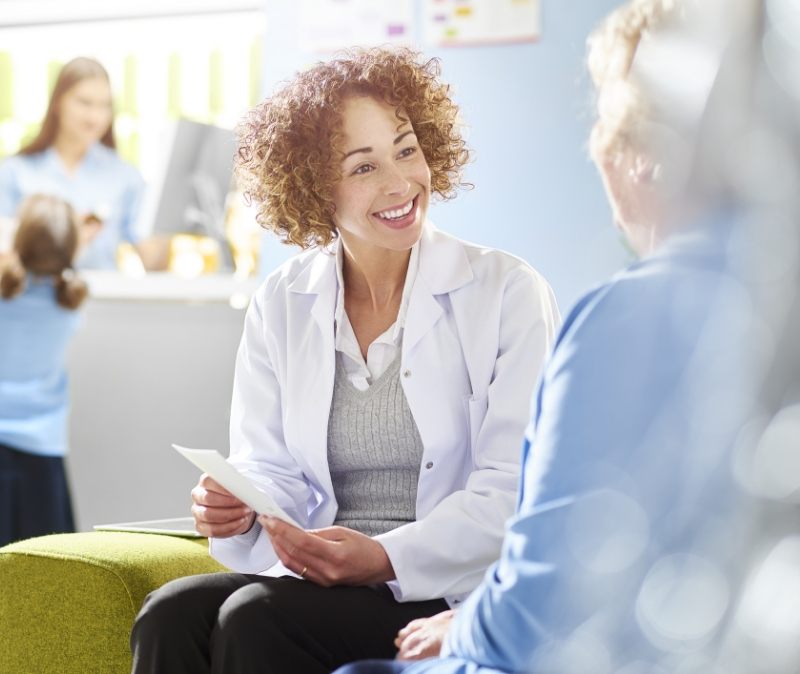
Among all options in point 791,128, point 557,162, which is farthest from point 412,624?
point 557,162

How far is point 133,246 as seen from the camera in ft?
12.0

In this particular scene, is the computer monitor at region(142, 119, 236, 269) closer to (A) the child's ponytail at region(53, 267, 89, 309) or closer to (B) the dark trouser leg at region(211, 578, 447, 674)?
(A) the child's ponytail at region(53, 267, 89, 309)

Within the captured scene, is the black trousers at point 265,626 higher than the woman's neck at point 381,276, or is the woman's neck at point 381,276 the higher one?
the woman's neck at point 381,276

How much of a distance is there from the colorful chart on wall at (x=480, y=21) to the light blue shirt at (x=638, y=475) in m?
1.80

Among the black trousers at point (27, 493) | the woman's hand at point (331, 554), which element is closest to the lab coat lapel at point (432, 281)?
the woman's hand at point (331, 554)

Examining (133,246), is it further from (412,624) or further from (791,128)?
(791,128)

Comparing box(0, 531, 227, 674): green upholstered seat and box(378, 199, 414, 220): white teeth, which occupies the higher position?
box(378, 199, 414, 220): white teeth

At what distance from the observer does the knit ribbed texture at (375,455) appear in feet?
5.42

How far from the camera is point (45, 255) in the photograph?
3316 mm

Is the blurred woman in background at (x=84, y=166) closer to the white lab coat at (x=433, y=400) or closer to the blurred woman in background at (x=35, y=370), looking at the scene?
the blurred woman in background at (x=35, y=370)

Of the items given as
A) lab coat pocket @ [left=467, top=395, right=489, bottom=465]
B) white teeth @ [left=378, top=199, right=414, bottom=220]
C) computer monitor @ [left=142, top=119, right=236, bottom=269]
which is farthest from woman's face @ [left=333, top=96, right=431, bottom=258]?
computer monitor @ [left=142, top=119, right=236, bottom=269]

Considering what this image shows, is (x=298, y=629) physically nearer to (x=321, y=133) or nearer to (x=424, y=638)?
(x=424, y=638)

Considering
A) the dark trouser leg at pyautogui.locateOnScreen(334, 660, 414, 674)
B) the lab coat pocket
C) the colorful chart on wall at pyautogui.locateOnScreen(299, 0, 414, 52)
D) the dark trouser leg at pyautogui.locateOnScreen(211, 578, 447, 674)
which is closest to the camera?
the dark trouser leg at pyautogui.locateOnScreen(334, 660, 414, 674)

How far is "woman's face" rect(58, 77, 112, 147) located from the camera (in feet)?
12.0
